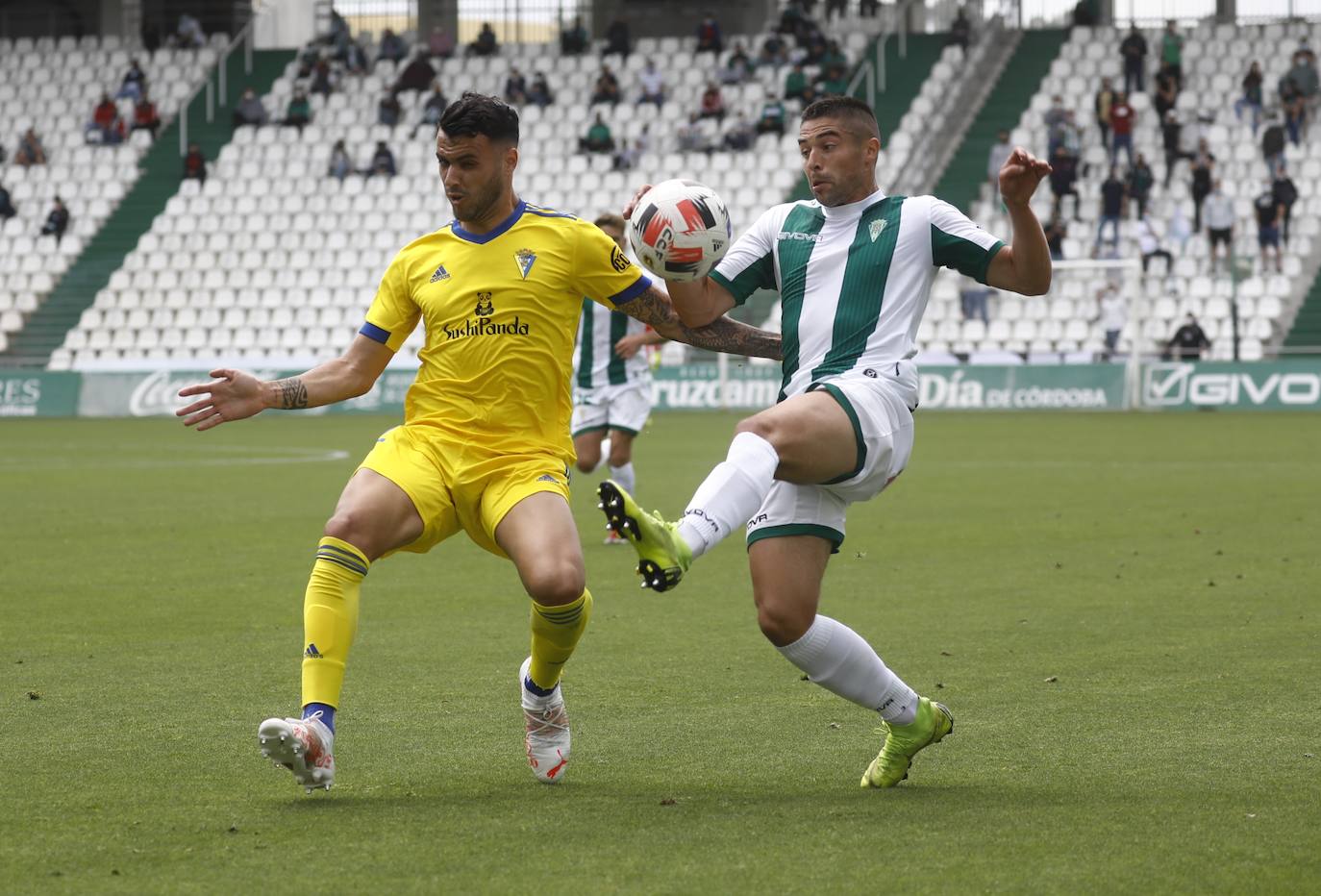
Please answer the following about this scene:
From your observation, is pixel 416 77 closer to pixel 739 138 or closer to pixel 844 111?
pixel 739 138

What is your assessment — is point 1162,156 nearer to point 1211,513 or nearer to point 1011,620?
point 1211,513

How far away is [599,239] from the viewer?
5.92 m

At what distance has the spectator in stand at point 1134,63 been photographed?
33.8 metres

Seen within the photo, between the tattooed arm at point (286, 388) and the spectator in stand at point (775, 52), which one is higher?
the spectator in stand at point (775, 52)

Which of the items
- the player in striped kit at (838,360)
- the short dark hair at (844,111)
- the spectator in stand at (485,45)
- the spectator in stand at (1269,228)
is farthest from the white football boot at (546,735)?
the spectator in stand at (485,45)

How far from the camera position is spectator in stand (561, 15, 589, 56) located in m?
39.4

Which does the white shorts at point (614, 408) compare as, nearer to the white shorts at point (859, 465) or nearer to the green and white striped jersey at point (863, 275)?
the green and white striped jersey at point (863, 275)

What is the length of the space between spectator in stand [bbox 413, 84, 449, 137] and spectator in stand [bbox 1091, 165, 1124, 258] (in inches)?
542

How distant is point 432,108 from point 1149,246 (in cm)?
1514

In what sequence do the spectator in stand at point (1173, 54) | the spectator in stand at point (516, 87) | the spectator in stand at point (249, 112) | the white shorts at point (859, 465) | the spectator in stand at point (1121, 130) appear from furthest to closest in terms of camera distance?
1. the spectator in stand at point (249, 112)
2. the spectator in stand at point (516, 87)
3. the spectator in stand at point (1173, 54)
4. the spectator in stand at point (1121, 130)
5. the white shorts at point (859, 465)

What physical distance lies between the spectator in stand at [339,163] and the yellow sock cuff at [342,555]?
32924 mm

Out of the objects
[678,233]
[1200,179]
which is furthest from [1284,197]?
[678,233]

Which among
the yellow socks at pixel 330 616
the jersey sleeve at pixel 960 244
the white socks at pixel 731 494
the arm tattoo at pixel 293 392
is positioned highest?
the jersey sleeve at pixel 960 244

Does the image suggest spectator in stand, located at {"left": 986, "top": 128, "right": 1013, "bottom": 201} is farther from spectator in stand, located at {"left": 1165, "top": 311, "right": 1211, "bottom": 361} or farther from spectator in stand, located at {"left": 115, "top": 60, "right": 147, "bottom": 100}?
spectator in stand, located at {"left": 115, "top": 60, "right": 147, "bottom": 100}
